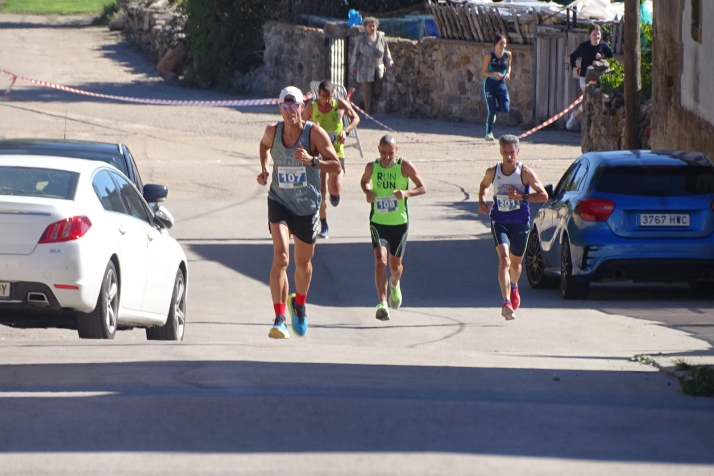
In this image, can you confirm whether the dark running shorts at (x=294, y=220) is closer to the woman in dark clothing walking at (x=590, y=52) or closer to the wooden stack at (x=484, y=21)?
the woman in dark clothing walking at (x=590, y=52)

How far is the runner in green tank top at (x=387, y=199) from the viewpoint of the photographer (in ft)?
38.0

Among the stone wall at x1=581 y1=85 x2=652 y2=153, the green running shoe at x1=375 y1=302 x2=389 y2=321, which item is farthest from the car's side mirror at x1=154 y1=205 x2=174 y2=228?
the stone wall at x1=581 y1=85 x2=652 y2=153

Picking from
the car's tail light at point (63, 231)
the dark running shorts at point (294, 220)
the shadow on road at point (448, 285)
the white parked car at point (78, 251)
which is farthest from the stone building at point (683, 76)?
the car's tail light at point (63, 231)

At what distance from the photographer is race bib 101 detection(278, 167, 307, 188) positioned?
9680mm

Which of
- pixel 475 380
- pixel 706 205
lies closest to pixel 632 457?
pixel 475 380

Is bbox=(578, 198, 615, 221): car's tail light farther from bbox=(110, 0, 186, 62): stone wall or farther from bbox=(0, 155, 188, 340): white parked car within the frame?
bbox=(110, 0, 186, 62): stone wall

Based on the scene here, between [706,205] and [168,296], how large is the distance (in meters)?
5.32

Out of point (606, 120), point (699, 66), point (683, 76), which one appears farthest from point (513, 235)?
point (606, 120)

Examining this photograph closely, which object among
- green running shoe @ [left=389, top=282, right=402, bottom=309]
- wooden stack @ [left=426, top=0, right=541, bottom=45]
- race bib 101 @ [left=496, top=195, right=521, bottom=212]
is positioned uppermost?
wooden stack @ [left=426, top=0, right=541, bottom=45]

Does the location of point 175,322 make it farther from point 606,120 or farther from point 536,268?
point 606,120

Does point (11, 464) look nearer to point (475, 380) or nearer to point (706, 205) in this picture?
point (475, 380)

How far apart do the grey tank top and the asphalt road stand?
1086mm

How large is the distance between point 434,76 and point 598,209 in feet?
60.0

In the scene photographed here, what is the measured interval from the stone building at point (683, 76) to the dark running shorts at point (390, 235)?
5741 mm
